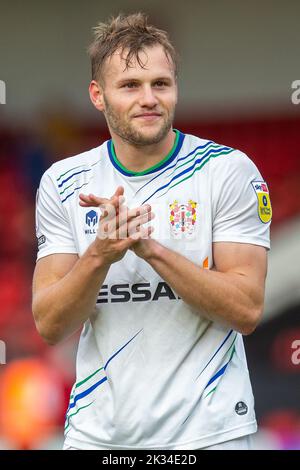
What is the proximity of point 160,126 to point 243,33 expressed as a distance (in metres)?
4.08

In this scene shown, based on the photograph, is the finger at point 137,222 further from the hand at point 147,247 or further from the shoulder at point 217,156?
A: the shoulder at point 217,156

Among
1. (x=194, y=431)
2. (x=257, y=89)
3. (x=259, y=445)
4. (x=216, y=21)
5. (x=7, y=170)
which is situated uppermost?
(x=216, y=21)

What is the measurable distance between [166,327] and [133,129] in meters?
0.63

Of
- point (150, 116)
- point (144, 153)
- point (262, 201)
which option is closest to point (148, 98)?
point (150, 116)

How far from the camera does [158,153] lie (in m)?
2.99

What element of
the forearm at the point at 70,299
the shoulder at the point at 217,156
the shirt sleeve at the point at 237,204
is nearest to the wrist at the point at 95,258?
the forearm at the point at 70,299

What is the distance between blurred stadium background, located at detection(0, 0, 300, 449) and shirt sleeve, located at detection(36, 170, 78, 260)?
3.40m

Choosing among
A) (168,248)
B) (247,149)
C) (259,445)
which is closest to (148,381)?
(168,248)

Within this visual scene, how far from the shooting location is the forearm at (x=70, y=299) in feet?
8.81

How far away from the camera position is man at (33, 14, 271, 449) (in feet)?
9.01

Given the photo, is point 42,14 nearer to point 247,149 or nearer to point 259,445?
point 247,149

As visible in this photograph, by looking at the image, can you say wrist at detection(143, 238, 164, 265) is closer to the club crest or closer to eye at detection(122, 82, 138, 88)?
the club crest

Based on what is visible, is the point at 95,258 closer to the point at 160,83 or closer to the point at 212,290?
the point at 212,290

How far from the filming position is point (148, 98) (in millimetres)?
2803
